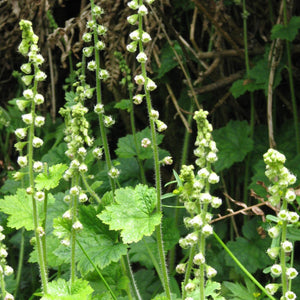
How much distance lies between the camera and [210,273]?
1544mm

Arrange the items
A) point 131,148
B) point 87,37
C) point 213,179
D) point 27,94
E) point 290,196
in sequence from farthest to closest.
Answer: point 131,148, point 87,37, point 27,94, point 213,179, point 290,196

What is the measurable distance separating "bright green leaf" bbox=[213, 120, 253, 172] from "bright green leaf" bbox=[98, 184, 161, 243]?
117cm

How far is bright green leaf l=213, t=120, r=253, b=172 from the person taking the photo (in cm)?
314

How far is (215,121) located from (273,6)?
923mm

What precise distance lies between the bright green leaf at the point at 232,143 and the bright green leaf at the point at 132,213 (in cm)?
117

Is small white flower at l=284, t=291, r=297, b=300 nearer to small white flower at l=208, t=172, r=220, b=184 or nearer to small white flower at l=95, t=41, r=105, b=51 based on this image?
small white flower at l=208, t=172, r=220, b=184

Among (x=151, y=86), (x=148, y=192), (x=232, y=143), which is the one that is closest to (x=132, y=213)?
(x=148, y=192)

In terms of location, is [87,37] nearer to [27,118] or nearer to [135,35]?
[135,35]

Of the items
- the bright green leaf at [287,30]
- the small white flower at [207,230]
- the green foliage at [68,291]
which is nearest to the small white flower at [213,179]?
the small white flower at [207,230]

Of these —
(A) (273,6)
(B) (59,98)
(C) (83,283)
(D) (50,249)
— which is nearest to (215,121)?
(A) (273,6)

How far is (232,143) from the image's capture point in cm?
321

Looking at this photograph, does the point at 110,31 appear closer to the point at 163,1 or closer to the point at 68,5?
the point at 163,1

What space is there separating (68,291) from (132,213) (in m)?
0.39

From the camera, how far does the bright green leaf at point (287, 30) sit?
2.97 metres
